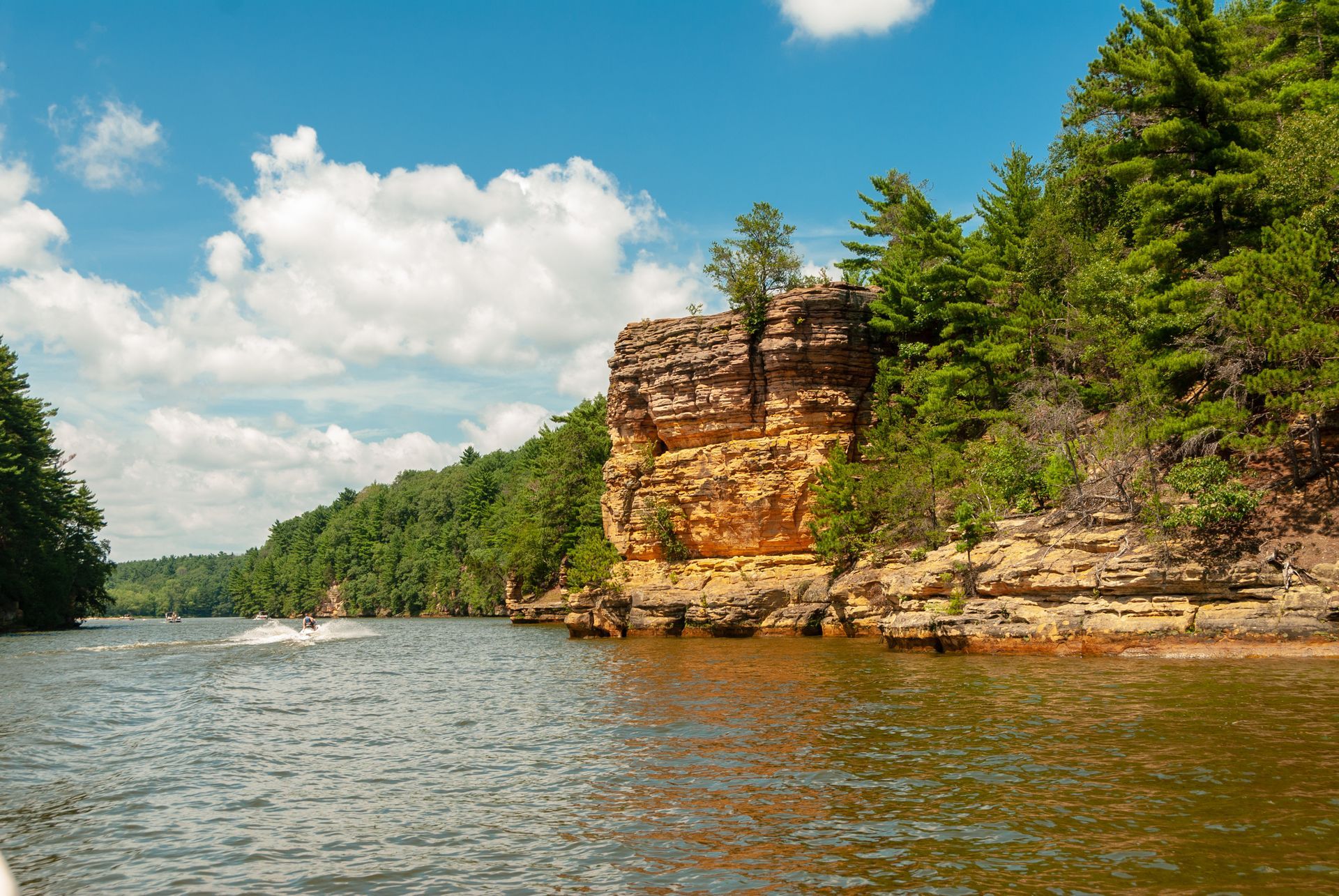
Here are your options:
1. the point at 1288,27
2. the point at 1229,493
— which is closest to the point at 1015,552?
the point at 1229,493

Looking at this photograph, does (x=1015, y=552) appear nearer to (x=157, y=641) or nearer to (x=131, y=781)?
(x=131, y=781)

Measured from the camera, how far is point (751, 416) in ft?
141

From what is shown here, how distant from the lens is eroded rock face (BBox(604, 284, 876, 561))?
4162 cm

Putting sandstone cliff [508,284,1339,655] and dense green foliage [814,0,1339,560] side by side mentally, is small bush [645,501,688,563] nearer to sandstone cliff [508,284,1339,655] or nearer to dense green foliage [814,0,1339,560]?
sandstone cliff [508,284,1339,655]

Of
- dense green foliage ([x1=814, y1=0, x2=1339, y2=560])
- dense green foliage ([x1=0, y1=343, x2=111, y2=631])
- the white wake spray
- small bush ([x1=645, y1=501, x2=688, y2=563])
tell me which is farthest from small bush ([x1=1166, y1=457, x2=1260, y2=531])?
dense green foliage ([x1=0, y1=343, x2=111, y2=631])

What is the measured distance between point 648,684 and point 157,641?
40.7 meters

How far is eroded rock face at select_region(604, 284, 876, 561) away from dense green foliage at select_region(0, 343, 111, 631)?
4451 centimetres

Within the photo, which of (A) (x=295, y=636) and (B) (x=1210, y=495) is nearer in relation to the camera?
(B) (x=1210, y=495)

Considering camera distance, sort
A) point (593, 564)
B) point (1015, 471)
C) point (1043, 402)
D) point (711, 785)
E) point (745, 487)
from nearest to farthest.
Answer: point (711, 785) < point (1015, 471) < point (1043, 402) < point (745, 487) < point (593, 564)

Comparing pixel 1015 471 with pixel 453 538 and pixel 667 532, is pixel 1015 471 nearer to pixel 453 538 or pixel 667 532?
pixel 667 532

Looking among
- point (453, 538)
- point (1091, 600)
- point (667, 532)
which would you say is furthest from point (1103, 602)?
point (453, 538)

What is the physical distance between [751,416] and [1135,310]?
61.7ft

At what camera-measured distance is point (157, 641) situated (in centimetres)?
5012

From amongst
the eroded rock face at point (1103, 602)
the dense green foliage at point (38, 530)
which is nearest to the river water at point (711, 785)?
the eroded rock face at point (1103, 602)
